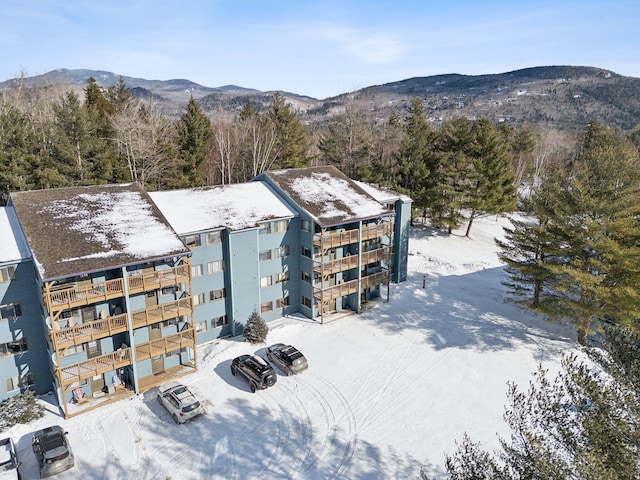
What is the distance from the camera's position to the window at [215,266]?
→ 89.3 feet

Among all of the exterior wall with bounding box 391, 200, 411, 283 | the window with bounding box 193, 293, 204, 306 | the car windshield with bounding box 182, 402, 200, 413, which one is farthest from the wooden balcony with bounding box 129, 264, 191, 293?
the exterior wall with bounding box 391, 200, 411, 283

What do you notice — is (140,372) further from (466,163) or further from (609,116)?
(609,116)

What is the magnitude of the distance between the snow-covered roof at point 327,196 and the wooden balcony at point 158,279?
988 cm

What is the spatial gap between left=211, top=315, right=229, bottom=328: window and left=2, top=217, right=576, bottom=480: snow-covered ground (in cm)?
130

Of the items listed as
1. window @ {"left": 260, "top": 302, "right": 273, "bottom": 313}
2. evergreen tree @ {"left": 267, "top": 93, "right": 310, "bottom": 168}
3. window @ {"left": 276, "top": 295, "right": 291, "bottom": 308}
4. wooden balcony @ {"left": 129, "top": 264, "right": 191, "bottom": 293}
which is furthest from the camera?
evergreen tree @ {"left": 267, "top": 93, "right": 310, "bottom": 168}

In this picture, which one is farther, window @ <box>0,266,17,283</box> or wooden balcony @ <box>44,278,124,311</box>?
window @ <box>0,266,17,283</box>

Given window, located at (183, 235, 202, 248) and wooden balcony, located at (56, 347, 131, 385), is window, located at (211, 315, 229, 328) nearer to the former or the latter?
window, located at (183, 235, 202, 248)

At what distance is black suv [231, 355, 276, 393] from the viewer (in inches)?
918

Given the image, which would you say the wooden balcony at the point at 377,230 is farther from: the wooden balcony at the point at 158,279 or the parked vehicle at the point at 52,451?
the parked vehicle at the point at 52,451

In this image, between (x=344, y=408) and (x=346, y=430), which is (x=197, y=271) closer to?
(x=344, y=408)

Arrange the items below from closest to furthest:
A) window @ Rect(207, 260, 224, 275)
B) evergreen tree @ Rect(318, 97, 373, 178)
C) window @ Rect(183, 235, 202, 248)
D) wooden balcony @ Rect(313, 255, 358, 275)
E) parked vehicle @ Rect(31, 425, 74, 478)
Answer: parked vehicle @ Rect(31, 425, 74, 478)
window @ Rect(183, 235, 202, 248)
window @ Rect(207, 260, 224, 275)
wooden balcony @ Rect(313, 255, 358, 275)
evergreen tree @ Rect(318, 97, 373, 178)

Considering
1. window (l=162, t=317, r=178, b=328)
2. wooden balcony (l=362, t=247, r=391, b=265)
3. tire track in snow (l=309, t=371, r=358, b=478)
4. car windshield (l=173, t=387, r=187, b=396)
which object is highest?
wooden balcony (l=362, t=247, r=391, b=265)

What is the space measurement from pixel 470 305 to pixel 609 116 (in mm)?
194709

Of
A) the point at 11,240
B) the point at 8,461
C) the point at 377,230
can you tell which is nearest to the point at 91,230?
the point at 11,240
